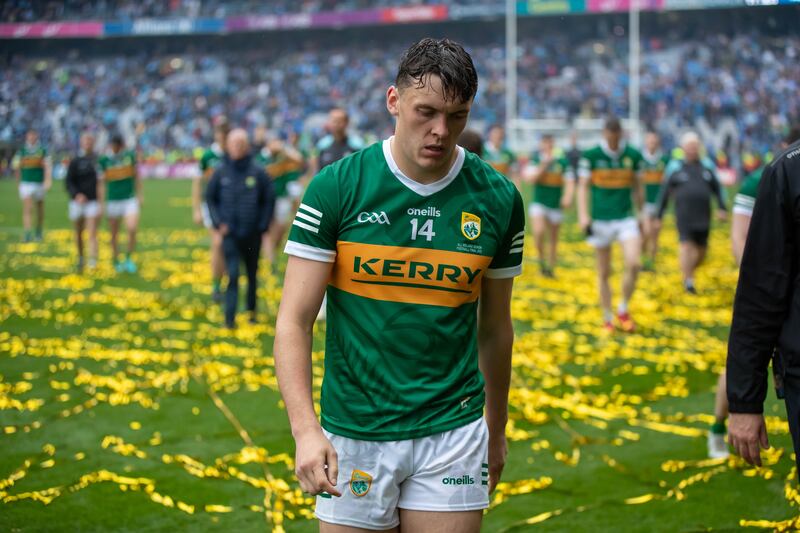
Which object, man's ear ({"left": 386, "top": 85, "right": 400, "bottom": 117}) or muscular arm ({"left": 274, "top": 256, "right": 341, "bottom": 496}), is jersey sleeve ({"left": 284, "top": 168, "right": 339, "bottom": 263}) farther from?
man's ear ({"left": 386, "top": 85, "right": 400, "bottom": 117})

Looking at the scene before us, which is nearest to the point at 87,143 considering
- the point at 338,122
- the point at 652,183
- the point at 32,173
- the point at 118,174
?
the point at 118,174

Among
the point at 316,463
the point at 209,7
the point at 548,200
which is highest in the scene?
the point at 209,7

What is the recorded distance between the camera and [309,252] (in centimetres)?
299

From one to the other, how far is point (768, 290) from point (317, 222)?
156 centimetres

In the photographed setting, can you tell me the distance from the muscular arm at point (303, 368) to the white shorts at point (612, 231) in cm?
861

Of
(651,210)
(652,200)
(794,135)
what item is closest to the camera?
(794,135)

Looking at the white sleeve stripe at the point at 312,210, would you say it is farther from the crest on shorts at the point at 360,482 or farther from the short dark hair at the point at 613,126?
the short dark hair at the point at 613,126

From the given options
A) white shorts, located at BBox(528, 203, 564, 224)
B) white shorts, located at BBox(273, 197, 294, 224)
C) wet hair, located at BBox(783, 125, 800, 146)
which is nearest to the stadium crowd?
white shorts, located at BBox(273, 197, 294, 224)

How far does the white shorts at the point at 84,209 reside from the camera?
1602cm

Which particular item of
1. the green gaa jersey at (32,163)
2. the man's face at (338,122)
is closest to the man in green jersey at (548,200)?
the man's face at (338,122)

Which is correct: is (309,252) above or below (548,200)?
below

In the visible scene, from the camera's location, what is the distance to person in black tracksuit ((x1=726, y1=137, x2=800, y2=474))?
3.25 meters

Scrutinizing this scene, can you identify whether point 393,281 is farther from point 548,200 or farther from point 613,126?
point 548,200

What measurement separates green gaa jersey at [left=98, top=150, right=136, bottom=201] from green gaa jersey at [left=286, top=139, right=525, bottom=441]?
1419 cm
